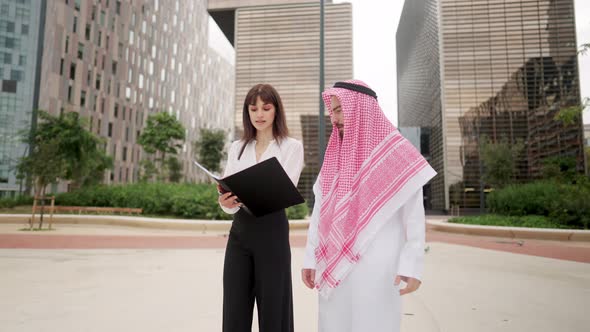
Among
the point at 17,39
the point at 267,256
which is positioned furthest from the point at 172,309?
the point at 17,39

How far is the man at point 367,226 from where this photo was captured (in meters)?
1.74

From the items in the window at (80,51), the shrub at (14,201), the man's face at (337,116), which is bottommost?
the shrub at (14,201)

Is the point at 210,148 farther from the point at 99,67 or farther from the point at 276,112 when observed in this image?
the point at 276,112

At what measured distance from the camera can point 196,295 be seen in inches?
176

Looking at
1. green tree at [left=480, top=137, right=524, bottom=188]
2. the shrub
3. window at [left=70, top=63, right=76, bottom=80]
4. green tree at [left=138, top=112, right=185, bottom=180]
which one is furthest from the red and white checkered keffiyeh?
window at [left=70, top=63, right=76, bottom=80]

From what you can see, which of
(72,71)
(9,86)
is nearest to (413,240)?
(72,71)

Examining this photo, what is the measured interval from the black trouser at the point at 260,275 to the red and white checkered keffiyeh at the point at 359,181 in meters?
0.30

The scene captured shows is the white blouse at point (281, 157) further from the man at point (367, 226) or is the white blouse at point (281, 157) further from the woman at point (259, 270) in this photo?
the man at point (367, 226)

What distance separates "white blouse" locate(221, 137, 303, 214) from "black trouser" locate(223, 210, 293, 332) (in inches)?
8.9

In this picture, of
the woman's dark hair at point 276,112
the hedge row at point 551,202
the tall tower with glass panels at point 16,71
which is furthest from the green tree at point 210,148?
the woman's dark hair at point 276,112

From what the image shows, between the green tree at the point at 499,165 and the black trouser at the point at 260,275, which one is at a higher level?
the green tree at the point at 499,165

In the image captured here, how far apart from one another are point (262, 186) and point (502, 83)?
47.1 m

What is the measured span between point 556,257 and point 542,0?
4293 cm

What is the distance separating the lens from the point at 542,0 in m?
39.7
